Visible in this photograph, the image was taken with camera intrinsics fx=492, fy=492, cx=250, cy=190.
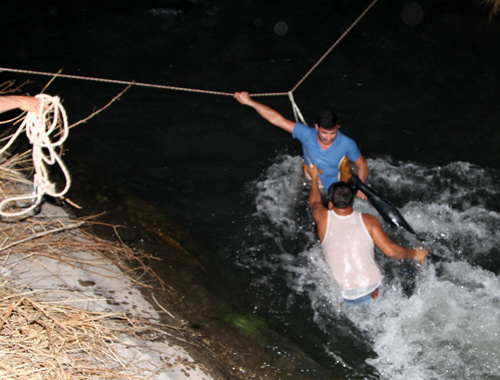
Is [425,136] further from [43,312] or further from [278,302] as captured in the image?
[43,312]

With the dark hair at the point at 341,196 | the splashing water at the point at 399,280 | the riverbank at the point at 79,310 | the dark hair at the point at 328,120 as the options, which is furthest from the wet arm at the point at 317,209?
the riverbank at the point at 79,310

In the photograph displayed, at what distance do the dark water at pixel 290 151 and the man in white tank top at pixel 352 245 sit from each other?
440mm

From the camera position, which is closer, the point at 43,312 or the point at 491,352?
the point at 43,312

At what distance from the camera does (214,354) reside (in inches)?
175

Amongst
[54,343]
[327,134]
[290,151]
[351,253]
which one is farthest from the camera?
[290,151]

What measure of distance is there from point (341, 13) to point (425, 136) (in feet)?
12.9

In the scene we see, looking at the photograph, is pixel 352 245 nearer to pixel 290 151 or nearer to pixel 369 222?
pixel 369 222

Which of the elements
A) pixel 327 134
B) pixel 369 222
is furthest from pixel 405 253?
pixel 327 134

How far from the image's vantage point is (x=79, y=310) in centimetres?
372

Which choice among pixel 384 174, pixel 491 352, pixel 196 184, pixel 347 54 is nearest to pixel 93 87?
pixel 196 184

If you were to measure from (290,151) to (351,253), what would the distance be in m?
2.81

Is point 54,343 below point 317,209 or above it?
below

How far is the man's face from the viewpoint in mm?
5008

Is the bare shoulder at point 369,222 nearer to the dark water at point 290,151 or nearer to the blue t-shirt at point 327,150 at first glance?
the dark water at point 290,151
